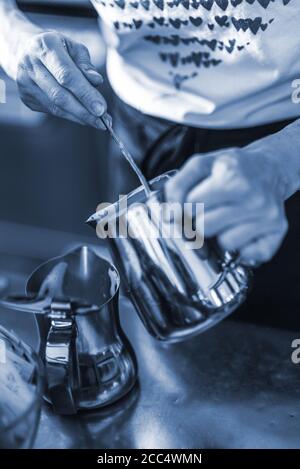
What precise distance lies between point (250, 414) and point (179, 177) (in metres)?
0.28

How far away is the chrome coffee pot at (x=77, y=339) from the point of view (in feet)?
2.08

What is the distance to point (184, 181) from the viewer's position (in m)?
0.56

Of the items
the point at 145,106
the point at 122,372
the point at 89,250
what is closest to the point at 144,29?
the point at 145,106

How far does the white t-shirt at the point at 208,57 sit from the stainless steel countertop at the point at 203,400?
286 millimetres

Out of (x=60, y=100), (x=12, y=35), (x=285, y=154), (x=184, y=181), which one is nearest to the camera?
(x=184, y=181)

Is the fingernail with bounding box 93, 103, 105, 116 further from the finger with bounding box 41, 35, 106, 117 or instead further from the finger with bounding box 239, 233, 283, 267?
the finger with bounding box 239, 233, 283, 267

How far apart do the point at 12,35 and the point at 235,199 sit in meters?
0.49

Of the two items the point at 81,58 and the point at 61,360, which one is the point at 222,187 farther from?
the point at 81,58

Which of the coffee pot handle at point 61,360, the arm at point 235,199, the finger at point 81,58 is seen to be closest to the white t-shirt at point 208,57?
the finger at point 81,58

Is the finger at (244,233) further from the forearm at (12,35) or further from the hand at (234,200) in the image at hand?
the forearm at (12,35)

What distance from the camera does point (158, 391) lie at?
2.38ft

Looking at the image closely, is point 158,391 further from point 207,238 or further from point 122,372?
point 207,238

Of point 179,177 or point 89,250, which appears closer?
point 179,177

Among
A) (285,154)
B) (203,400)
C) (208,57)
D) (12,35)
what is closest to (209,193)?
(285,154)
